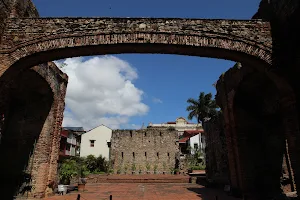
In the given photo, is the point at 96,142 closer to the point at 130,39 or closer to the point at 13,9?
the point at 13,9

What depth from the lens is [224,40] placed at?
19.1 ft

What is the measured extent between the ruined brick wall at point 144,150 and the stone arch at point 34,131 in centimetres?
1833

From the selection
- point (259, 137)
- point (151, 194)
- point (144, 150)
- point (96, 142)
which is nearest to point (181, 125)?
point (96, 142)

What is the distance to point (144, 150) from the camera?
27.8 metres

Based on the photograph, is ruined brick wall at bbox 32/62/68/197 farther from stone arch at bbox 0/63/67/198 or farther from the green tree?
the green tree

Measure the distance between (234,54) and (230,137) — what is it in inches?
193

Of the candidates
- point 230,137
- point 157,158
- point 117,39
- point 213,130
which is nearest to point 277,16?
point 117,39

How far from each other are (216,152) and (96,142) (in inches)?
1026

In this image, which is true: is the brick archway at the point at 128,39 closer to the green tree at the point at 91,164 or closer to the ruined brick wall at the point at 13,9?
the ruined brick wall at the point at 13,9

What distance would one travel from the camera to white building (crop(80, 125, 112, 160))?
35.9m

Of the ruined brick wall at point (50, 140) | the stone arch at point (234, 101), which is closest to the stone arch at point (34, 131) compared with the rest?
the ruined brick wall at point (50, 140)

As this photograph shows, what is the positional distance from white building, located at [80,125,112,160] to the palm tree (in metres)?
15.2

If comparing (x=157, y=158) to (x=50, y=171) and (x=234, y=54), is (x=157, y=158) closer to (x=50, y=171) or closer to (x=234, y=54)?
(x=50, y=171)

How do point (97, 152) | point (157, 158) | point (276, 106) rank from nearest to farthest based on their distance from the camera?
point (276, 106) → point (157, 158) → point (97, 152)
